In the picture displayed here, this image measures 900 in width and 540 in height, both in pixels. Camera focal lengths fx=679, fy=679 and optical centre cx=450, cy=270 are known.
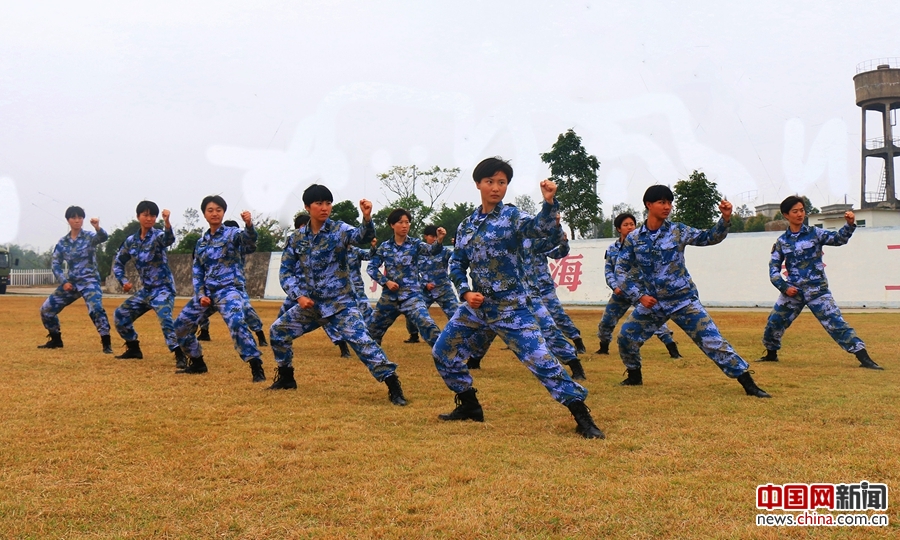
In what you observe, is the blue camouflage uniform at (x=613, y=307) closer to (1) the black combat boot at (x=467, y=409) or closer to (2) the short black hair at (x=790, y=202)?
(2) the short black hair at (x=790, y=202)

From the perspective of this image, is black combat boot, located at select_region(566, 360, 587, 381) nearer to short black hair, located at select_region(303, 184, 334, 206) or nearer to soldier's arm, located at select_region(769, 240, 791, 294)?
soldier's arm, located at select_region(769, 240, 791, 294)

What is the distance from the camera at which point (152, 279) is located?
9062mm

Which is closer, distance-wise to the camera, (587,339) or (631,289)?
(631,289)

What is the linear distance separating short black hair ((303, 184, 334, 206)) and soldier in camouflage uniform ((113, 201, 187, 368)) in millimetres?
3042

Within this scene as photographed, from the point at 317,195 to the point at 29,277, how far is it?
59.3 meters

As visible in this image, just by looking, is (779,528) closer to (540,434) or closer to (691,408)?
(540,434)

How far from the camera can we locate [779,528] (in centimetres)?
315

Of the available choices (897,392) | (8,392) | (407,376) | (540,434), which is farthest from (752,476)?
(8,392)

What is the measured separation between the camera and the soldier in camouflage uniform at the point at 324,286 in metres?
6.43

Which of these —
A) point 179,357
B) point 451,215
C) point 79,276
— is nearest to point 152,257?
point 179,357

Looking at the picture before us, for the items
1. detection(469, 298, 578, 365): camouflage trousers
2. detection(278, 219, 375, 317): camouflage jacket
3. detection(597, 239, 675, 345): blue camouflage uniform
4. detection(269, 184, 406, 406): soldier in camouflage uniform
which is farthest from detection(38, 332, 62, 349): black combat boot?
detection(597, 239, 675, 345): blue camouflage uniform

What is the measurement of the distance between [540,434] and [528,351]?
0.62m

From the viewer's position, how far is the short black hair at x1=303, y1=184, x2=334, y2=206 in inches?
258

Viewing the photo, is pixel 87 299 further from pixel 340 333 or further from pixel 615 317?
pixel 615 317
